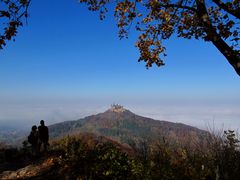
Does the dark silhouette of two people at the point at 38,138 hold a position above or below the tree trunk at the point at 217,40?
below

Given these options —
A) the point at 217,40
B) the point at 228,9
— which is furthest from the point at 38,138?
the point at 228,9

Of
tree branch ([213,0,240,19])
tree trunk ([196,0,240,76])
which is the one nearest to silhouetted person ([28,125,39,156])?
tree trunk ([196,0,240,76])

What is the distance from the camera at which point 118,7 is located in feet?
38.9

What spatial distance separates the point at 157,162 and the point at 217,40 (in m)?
5.09

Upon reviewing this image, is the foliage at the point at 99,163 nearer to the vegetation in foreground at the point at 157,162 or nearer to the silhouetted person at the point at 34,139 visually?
the vegetation in foreground at the point at 157,162

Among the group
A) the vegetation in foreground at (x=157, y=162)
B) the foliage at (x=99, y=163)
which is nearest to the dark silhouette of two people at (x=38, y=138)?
the vegetation in foreground at (x=157, y=162)

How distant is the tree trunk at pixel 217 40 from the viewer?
31.9 feet

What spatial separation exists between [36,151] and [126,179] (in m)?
10.5

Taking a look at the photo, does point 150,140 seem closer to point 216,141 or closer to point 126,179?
point 126,179

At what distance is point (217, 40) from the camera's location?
32.8ft

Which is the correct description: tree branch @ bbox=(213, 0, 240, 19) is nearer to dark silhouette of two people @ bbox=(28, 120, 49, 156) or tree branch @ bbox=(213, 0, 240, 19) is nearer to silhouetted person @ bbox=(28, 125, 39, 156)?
dark silhouette of two people @ bbox=(28, 120, 49, 156)

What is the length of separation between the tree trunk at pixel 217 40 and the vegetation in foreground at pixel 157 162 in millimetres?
2717

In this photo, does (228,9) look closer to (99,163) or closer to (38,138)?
(99,163)

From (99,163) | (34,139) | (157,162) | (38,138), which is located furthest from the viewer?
(34,139)
